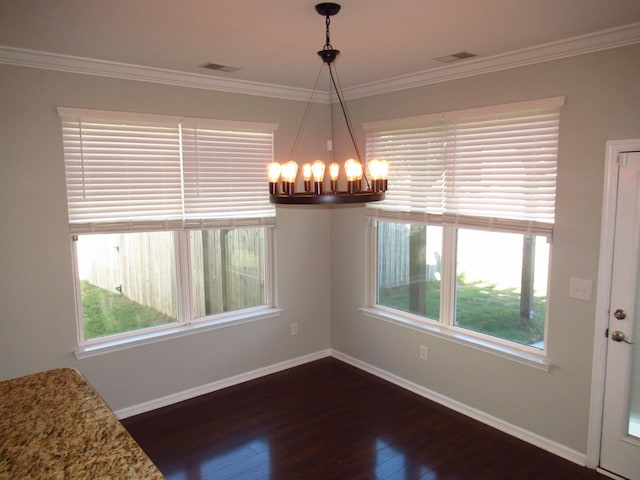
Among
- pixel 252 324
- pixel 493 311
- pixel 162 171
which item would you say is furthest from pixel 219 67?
pixel 493 311

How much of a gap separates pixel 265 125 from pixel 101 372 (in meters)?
2.53

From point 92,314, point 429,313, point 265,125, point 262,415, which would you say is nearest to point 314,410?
point 262,415

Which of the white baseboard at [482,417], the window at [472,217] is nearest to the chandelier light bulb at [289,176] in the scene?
the window at [472,217]

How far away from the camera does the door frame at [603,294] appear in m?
2.82

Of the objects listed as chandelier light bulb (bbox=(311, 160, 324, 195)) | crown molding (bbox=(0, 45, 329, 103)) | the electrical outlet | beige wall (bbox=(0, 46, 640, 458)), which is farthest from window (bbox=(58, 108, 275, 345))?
chandelier light bulb (bbox=(311, 160, 324, 195))

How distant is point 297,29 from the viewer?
8.70 ft

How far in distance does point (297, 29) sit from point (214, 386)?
3125 mm

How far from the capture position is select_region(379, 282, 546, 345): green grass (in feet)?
11.1

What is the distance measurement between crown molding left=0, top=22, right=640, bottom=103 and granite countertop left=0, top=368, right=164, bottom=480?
90.6 inches

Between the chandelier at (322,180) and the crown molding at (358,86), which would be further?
the crown molding at (358,86)

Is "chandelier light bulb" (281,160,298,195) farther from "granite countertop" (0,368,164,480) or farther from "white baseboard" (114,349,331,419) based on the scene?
"white baseboard" (114,349,331,419)

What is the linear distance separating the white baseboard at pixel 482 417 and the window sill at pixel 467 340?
519mm

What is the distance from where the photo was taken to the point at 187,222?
396 cm

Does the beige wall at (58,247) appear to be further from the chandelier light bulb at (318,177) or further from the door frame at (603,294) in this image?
the door frame at (603,294)
